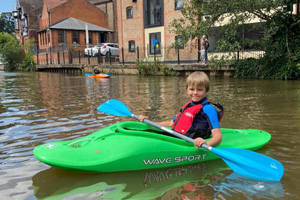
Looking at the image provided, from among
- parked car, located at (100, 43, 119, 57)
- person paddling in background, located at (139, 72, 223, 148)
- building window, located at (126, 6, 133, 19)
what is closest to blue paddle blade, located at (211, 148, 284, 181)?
person paddling in background, located at (139, 72, 223, 148)

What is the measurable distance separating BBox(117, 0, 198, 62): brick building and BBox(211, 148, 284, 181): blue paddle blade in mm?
18526

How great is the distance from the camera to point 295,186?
3.04 metres

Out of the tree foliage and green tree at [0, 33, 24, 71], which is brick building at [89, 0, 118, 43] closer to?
green tree at [0, 33, 24, 71]

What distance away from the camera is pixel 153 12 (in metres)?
24.8

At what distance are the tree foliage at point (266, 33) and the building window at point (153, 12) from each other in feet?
29.8

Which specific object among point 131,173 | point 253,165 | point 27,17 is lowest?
point 131,173

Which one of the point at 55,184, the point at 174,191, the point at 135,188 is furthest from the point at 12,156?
the point at 174,191

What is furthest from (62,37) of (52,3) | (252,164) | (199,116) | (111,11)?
(252,164)

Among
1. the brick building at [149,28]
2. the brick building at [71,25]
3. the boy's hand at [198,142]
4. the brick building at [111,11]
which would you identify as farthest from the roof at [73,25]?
the boy's hand at [198,142]

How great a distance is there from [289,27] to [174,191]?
44.0ft

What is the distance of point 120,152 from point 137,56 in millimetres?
19283

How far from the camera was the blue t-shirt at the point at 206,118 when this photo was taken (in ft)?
11.6

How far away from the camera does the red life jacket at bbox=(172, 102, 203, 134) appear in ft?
12.0

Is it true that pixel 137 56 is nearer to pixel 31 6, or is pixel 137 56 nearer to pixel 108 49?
pixel 108 49
